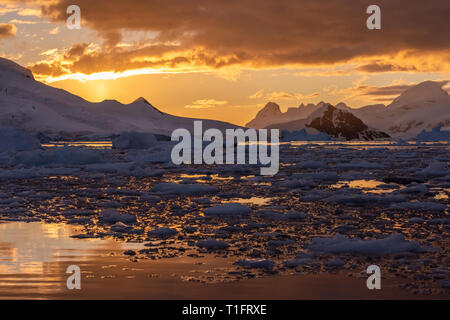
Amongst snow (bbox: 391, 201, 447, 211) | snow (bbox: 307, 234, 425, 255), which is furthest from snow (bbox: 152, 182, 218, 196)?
snow (bbox: 307, 234, 425, 255)

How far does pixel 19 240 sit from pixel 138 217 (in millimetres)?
2731

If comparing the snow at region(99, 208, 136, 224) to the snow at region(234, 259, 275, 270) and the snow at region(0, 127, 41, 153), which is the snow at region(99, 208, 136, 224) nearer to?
the snow at region(234, 259, 275, 270)

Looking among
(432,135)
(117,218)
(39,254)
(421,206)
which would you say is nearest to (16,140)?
(117,218)

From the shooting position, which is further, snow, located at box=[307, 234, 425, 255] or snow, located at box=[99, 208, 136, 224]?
snow, located at box=[99, 208, 136, 224]

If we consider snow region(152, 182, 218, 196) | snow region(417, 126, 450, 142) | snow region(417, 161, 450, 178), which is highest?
snow region(417, 126, 450, 142)

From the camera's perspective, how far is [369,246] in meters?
7.66

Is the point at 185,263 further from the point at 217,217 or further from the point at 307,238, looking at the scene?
the point at 217,217

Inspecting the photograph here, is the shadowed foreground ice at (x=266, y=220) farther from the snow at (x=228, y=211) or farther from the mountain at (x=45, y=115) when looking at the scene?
the mountain at (x=45, y=115)

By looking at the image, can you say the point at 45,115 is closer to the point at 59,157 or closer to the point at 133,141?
the point at 133,141

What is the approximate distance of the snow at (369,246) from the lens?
7607 millimetres

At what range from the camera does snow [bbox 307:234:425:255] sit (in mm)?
7607

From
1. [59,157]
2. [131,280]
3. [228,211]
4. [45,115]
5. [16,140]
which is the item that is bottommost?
[131,280]

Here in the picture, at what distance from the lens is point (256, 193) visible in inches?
598
